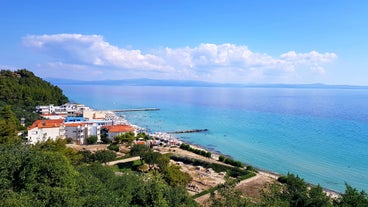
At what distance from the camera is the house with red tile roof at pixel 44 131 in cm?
2681

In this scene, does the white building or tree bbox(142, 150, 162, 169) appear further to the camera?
the white building

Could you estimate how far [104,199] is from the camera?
8219mm

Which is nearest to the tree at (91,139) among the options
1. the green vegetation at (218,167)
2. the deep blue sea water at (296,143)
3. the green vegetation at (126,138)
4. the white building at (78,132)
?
the white building at (78,132)

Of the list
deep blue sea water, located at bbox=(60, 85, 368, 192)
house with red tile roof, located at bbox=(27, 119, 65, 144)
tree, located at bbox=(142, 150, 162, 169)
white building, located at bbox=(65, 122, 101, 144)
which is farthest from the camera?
white building, located at bbox=(65, 122, 101, 144)

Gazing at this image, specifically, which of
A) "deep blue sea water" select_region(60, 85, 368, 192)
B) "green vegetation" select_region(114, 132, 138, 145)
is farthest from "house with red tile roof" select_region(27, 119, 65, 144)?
"deep blue sea water" select_region(60, 85, 368, 192)

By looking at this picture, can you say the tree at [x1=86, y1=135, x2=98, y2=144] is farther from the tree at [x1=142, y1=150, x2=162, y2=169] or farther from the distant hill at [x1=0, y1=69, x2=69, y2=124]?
the tree at [x1=142, y1=150, x2=162, y2=169]

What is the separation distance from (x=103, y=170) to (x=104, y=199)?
5759 millimetres

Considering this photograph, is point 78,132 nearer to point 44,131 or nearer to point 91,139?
point 91,139

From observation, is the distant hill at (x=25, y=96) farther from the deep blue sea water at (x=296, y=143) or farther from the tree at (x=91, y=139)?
the deep blue sea water at (x=296, y=143)

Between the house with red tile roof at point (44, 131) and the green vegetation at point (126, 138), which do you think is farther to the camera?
the green vegetation at point (126, 138)

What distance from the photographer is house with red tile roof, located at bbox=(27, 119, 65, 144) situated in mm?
26812

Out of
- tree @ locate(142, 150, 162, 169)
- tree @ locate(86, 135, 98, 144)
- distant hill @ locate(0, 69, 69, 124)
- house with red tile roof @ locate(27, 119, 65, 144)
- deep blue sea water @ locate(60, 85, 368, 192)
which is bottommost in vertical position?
deep blue sea water @ locate(60, 85, 368, 192)

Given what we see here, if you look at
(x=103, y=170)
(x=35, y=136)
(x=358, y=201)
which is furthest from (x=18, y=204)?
(x=35, y=136)

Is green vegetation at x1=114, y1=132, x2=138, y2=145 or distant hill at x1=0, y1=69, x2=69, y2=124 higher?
distant hill at x1=0, y1=69, x2=69, y2=124
